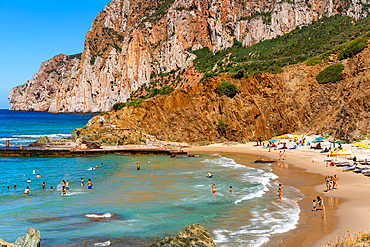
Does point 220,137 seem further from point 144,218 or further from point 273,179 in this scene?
point 144,218

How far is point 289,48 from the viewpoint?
104 meters

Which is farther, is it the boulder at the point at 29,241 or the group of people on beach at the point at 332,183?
the group of people on beach at the point at 332,183

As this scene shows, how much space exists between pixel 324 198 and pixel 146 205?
14686 mm

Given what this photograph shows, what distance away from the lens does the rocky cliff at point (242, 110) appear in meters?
62.2

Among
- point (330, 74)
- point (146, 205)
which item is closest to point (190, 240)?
point (146, 205)

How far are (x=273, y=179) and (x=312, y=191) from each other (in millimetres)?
5997

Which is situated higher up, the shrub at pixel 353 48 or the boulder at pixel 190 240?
the shrub at pixel 353 48

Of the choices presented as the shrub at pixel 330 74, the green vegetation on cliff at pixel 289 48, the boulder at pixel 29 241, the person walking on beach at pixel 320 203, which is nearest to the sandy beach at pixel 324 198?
the person walking on beach at pixel 320 203

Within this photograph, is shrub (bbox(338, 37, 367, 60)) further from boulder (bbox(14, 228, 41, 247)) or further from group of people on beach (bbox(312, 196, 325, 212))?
boulder (bbox(14, 228, 41, 247))

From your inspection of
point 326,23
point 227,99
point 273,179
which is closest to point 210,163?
point 273,179

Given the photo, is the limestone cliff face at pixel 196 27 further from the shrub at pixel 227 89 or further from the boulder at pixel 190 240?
the boulder at pixel 190 240

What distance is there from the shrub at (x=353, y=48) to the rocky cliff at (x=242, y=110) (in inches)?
65.0

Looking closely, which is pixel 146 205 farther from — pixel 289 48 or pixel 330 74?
pixel 289 48

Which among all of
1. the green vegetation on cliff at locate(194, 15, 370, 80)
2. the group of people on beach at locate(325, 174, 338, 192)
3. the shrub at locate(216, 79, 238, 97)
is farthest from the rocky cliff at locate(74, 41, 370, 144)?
the group of people on beach at locate(325, 174, 338, 192)
